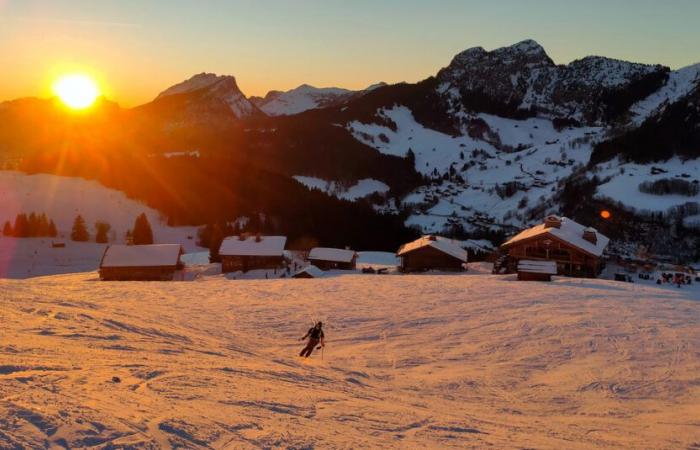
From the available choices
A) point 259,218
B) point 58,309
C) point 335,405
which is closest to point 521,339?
point 335,405

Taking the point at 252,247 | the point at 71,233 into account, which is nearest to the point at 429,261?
the point at 252,247

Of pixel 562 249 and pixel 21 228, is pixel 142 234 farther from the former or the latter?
pixel 562 249

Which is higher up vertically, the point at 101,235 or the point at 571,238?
the point at 101,235

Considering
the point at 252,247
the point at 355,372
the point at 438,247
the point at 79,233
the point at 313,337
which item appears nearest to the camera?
the point at 355,372

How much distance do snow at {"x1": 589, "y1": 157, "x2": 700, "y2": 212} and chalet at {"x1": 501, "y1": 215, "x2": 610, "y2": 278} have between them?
7467cm

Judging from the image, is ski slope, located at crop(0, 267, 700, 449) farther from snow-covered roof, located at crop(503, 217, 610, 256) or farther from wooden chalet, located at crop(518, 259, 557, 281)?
snow-covered roof, located at crop(503, 217, 610, 256)

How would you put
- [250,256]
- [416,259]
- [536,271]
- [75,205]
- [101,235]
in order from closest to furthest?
[536,271] < [250,256] < [416,259] < [101,235] < [75,205]

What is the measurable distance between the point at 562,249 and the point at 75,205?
13239 centimetres

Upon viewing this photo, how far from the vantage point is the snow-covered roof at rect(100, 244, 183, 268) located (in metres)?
57.6

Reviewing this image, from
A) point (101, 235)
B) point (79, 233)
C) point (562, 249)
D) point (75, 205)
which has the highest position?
point (75, 205)

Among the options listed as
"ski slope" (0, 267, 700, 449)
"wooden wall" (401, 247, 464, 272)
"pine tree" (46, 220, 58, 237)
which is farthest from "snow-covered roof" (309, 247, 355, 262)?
"pine tree" (46, 220, 58, 237)

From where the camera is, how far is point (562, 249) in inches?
2189

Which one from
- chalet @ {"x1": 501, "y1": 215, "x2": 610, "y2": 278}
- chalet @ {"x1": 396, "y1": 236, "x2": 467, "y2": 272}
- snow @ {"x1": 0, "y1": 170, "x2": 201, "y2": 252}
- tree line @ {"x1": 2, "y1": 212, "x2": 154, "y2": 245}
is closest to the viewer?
chalet @ {"x1": 501, "y1": 215, "x2": 610, "y2": 278}

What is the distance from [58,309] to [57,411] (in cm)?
1620
